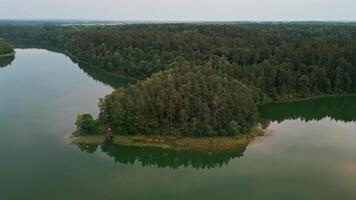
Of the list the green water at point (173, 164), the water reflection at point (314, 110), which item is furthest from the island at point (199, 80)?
the green water at point (173, 164)

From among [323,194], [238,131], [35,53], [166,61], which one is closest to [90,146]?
[238,131]

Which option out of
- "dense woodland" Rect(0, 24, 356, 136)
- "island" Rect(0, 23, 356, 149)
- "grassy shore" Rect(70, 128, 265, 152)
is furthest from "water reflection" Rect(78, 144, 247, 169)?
"dense woodland" Rect(0, 24, 356, 136)

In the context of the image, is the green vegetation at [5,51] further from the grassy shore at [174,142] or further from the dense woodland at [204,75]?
the grassy shore at [174,142]

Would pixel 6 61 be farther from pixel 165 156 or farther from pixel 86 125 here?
pixel 165 156

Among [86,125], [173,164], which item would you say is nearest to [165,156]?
[173,164]

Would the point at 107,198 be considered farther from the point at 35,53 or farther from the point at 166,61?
the point at 35,53

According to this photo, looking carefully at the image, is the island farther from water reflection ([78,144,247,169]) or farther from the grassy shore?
water reflection ([78,144,247,169])
